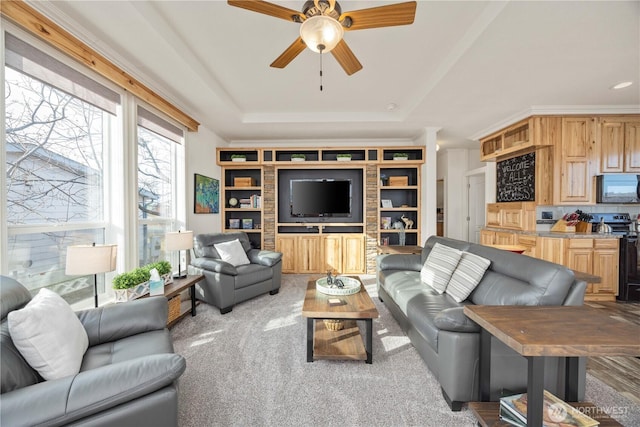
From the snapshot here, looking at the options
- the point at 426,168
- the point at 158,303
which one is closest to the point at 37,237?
the point at 158,303

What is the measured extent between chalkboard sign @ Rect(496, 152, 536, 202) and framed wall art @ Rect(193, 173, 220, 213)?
504 centimetres

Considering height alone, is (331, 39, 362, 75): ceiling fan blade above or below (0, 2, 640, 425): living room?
below

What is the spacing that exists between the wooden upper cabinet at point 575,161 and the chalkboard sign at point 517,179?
0.26 m

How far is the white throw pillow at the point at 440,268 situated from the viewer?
2330mm

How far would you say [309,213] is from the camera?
4.75 metres

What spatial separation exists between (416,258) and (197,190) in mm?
3363

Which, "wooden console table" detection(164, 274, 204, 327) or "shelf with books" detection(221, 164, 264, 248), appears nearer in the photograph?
"wooden console table" detection(164, 274, 204, 327)

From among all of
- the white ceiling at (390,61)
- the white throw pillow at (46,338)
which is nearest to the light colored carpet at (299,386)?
the white throw pillow at (46,338)

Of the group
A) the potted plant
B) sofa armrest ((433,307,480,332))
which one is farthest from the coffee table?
the potted plant

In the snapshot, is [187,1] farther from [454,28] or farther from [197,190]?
[197,190]

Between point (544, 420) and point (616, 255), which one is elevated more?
point (616, 255)

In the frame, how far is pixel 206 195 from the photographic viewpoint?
13.9 ft

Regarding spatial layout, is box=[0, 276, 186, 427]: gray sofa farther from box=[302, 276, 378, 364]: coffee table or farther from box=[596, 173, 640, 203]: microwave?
box=[596, 173, 640, 203]: microwave

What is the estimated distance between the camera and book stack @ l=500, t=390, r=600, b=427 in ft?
3.76
